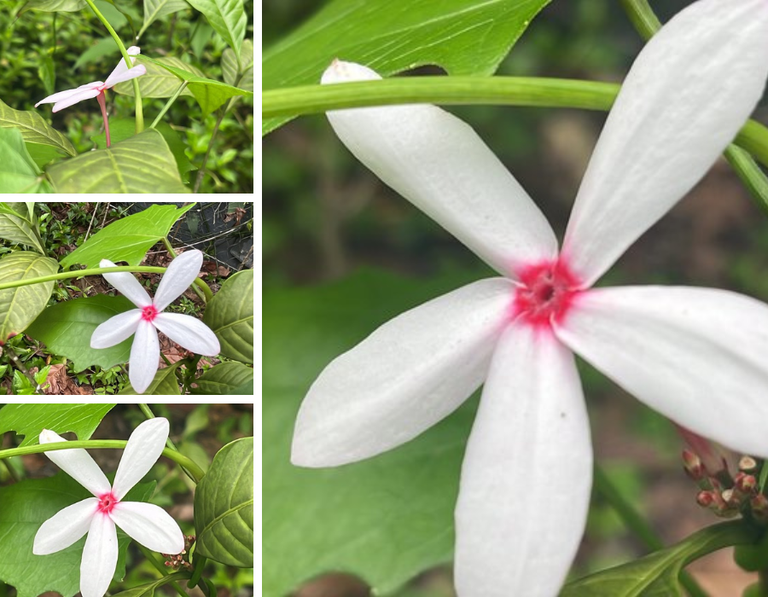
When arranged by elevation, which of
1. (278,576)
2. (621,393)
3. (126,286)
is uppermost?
(126,286)

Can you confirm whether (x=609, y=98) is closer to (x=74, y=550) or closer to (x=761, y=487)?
(x=761, y=487)

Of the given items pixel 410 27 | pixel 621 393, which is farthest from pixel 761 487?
pixel 621 393

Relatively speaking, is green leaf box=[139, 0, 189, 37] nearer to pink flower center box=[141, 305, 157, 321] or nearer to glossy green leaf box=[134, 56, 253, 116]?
glossy green leaf box=[134, 56, 253, 116]

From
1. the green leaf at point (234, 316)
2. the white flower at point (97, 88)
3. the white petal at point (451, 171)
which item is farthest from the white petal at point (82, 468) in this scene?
the white petal at point (451, 171)

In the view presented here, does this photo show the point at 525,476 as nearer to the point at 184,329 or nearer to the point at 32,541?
the point at 184,329

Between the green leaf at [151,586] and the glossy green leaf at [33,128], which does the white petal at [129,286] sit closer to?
the glossy green leaf at [33,128]

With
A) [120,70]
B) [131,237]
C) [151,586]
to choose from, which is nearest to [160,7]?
[120,70]
